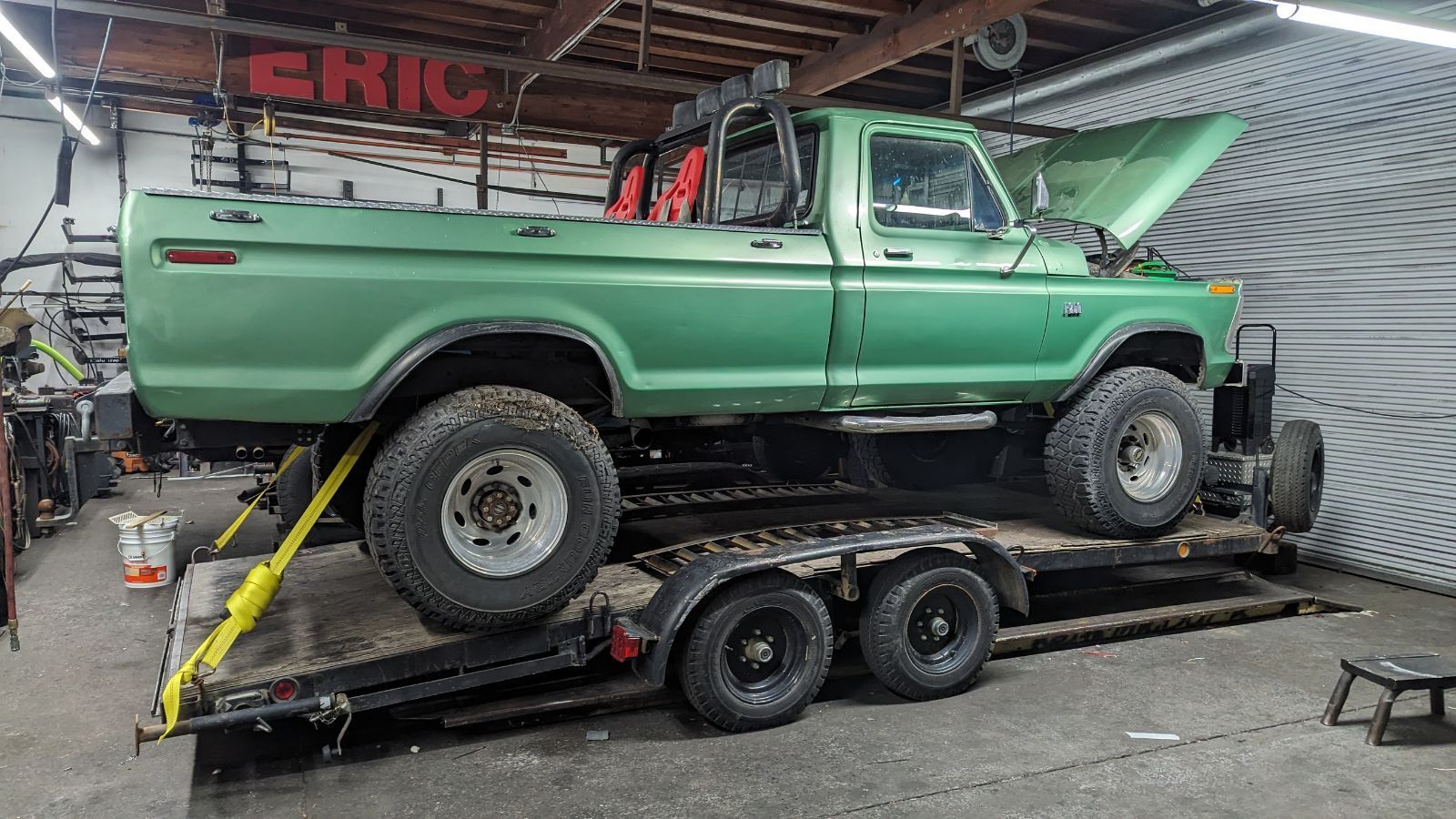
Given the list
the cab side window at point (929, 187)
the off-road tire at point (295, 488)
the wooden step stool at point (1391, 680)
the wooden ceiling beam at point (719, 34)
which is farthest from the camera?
the wooden ceiling beam at point (719, 34)

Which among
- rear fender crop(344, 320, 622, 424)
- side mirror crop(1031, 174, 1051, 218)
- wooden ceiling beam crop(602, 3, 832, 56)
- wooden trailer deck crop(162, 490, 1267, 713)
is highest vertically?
wooden ceiling beam crop(602, 3, 832, 56)

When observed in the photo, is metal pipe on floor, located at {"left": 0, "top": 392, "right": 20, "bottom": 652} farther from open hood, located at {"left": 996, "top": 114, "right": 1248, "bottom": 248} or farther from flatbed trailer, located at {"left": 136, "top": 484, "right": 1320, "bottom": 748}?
open hood, located at {"left": 996, "top": 114, "right": 1248, "bottom": 248}

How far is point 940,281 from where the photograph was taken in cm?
490

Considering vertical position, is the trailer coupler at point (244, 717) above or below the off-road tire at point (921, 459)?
below

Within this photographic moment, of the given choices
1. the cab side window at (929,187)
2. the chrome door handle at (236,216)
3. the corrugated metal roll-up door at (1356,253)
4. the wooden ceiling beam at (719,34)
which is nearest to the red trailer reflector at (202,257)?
the chrome door handle at (236,216)

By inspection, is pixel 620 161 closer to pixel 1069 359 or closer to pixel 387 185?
pixel 1069 359

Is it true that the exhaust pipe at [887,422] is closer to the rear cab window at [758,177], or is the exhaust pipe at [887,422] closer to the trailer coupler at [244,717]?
the rear cab window at [758,177]

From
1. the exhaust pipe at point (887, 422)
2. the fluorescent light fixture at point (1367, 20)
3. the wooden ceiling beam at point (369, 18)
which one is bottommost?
the exhaust pipe at point (887, 422)

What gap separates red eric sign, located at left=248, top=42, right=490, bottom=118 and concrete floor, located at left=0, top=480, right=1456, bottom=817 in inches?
193

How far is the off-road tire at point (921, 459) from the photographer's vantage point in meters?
6.65

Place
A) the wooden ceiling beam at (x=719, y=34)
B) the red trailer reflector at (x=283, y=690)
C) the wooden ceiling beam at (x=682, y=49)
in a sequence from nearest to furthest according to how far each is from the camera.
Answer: the red trailer reflector at (x=283, y=690)
the wooden ceiling beam at (x=719, y=34)
the wooden ceiling beam at (x=682, y=49)

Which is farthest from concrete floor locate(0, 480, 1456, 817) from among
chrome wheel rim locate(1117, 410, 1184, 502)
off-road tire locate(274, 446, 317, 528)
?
off-road tire locate(274, 446, 317, 528)

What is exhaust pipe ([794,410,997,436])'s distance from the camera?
4824 mm

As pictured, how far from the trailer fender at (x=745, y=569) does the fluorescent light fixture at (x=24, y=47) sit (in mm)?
5105
